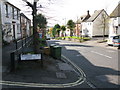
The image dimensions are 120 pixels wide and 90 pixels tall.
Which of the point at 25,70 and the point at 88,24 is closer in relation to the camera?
the point at 25,70

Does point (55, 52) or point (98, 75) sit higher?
point (55, 52)

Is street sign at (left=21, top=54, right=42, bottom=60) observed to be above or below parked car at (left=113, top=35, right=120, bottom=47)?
below

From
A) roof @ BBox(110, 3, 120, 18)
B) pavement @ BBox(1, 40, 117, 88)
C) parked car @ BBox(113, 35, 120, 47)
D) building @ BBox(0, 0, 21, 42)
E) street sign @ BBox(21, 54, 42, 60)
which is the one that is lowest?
pavement @ BBox(1, 40, 117, 88)

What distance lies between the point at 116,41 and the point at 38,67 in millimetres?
17144

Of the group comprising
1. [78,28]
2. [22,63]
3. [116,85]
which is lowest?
[116,85]

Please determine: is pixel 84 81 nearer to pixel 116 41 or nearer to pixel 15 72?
pixel 15 72

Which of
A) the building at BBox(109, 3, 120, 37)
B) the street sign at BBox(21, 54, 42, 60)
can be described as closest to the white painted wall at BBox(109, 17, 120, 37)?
the building at BBox(109, 3, 120, 37)

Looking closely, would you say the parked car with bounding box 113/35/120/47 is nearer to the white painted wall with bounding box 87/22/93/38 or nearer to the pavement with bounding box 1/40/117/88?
the pavement with bounding box 1/40/117/88

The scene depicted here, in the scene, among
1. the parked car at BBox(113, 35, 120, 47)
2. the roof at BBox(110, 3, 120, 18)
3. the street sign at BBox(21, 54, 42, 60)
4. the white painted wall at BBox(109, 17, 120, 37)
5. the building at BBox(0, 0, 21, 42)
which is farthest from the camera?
the roof at BBox(110, 3, 120, 18)

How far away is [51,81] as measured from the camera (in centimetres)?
709

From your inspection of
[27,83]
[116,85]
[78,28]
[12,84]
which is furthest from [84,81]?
[78,28]

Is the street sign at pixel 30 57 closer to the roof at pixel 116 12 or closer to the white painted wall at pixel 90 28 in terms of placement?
the roof at pixel 116 12

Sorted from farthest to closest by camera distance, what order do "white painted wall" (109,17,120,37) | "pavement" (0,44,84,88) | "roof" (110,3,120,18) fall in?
"roof" (110,3,120,18) < "white painted wall" (109,17,120,37) < "pavement" (0,44,84,88)

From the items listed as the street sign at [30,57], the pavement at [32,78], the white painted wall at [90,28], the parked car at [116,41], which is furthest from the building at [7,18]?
the white painted wall at [90,28]
